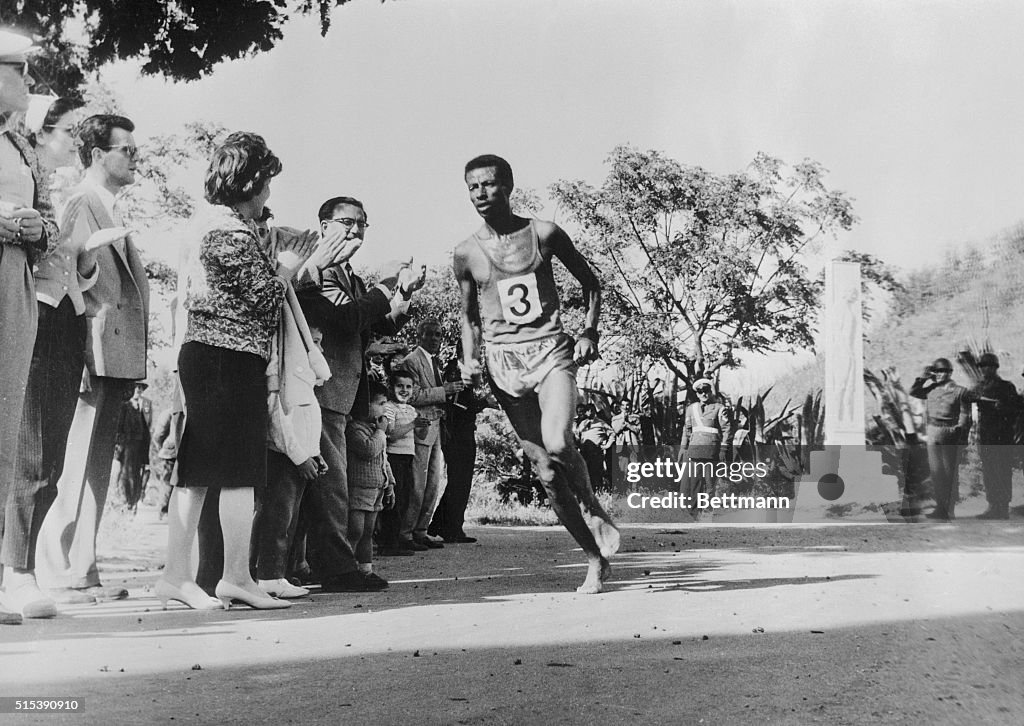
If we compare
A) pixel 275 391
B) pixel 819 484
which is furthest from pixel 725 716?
pixel 275 391

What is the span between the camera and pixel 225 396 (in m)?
3.38

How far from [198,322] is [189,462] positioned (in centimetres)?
46

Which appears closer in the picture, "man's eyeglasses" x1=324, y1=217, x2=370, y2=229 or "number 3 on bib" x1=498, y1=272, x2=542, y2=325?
"number 3 on bib" x1=498, y1=272, x2=542, y2=325

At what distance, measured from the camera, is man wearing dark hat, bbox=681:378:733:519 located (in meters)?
3.64

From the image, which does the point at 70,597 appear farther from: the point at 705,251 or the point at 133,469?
the point at 705,251

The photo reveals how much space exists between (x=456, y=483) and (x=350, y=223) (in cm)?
103

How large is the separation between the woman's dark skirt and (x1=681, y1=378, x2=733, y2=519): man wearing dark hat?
1451mm

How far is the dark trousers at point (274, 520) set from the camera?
353cm

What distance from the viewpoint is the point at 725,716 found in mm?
2982

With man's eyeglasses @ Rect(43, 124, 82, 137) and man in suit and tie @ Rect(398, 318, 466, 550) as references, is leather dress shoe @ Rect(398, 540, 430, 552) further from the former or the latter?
man's eyeglasses @ Rect(43, 124, 82, 137)

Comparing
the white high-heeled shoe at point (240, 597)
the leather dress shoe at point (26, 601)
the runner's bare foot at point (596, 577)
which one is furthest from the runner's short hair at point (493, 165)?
the leather dress shoe at point (26, 601)

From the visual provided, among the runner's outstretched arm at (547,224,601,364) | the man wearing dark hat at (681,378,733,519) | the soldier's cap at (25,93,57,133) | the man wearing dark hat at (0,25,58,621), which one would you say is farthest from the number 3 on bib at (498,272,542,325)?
the soldier's cap at (25,93,57,133)

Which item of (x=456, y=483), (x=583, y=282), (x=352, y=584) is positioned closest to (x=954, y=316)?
(x=583, y=282)

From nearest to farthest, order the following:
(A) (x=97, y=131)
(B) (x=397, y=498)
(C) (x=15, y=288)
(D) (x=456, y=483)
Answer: (C) (x=15, y=288) → (A) (x=97, y=131) → (D) (x=456, y=483) → (B) (x=397, y=498)
